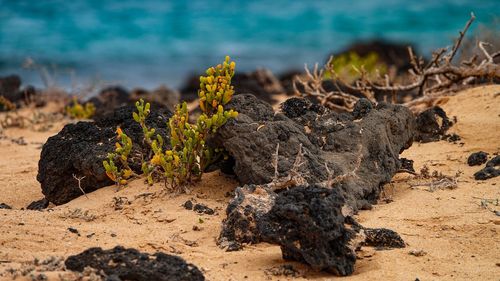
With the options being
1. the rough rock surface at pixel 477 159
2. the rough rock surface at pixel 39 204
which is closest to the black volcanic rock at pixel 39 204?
the rough rock surface at pixel 39 204

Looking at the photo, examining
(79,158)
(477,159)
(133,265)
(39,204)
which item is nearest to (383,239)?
(133,265)

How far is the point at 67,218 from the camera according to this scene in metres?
5.48

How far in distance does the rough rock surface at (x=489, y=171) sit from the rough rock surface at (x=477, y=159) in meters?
0.23

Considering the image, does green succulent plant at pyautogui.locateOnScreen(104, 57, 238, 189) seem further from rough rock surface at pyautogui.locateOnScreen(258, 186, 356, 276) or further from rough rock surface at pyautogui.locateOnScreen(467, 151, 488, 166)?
rough rock surface at pyautogui.locateOnScreen(467, 151, 488, 166)

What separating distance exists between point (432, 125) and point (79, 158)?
3883 mm

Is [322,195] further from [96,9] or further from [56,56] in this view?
[96,9]

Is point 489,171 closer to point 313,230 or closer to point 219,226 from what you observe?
point 219,226

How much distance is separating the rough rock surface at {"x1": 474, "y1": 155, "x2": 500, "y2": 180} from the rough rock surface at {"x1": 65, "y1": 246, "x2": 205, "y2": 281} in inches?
126

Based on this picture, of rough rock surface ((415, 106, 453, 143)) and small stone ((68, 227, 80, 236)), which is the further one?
rough rock surface ((415, 106, 453, 143))

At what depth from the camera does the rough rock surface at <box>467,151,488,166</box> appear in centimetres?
689

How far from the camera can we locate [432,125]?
8156 mm

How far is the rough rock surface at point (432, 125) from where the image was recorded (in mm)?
8102

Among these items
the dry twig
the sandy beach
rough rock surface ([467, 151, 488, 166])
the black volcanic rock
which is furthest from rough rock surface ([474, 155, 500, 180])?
the black volcanic rock

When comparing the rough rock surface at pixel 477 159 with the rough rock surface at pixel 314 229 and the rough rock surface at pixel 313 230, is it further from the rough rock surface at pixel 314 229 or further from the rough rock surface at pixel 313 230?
the rough rock surface at pixel 313 230
